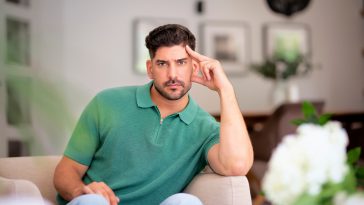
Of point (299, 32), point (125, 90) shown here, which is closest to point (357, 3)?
point (299, 32)

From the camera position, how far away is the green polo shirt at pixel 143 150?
1.52 metres

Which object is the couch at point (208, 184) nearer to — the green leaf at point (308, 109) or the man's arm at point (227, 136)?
the man's arm at point (227, 136)

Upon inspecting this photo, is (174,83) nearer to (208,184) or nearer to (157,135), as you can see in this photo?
(157,135)

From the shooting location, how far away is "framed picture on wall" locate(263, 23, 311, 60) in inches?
181

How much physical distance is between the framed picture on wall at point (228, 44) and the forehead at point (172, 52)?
2.87 metres

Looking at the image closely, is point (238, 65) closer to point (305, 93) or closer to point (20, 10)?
point (305, 93)

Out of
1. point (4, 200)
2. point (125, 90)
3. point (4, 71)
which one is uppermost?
point (4, 71)

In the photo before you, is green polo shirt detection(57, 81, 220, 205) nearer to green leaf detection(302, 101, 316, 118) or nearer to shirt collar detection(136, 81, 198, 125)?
shirt collar detection(136, 81, 198, 125)

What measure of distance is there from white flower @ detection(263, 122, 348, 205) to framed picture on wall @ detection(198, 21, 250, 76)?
155 inches

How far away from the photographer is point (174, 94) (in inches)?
61.4

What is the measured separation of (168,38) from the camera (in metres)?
1.56

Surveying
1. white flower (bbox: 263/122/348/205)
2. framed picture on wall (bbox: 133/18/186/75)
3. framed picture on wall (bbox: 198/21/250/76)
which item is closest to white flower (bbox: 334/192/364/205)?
white flower (bbox: 263/122/348/205)

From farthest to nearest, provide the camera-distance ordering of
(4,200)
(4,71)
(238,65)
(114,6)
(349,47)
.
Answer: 1. (349,47)
2. (238,65)
3. (114,6)
4. (4,200)
5. (4,71)

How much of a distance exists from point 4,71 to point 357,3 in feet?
16.8
